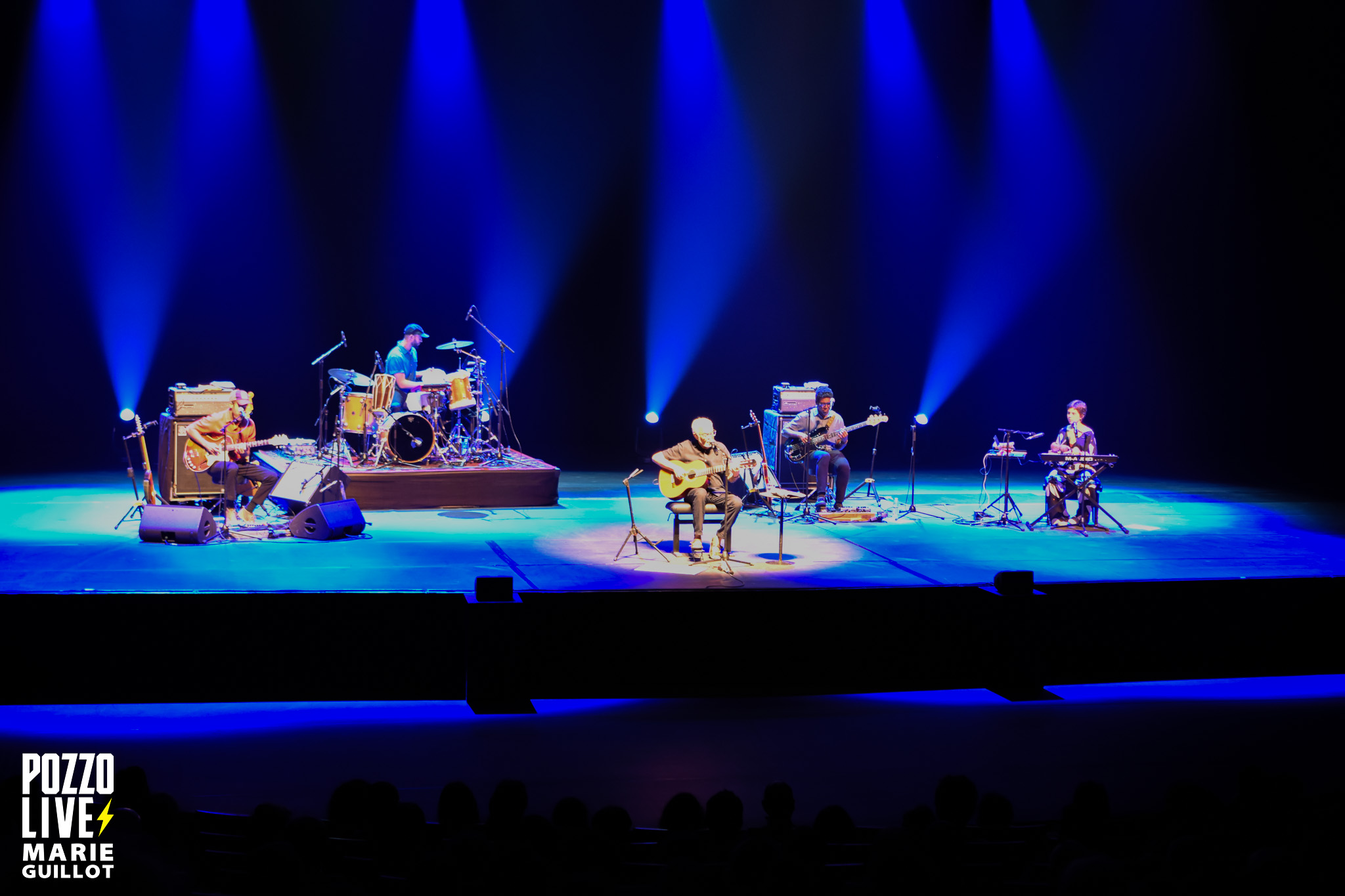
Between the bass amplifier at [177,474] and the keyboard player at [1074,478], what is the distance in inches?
259

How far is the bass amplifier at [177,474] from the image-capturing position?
30.7ft

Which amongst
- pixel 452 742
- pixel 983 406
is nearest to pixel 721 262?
pixel 983 406

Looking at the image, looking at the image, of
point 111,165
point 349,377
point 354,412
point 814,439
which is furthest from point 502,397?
point 111,165

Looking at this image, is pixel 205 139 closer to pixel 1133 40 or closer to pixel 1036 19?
pixel 1036 19

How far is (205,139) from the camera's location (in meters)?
11.3

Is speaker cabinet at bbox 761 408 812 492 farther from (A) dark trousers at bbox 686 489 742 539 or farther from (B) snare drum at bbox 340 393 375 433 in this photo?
(B) snare drum at bbox 340 393 375 433

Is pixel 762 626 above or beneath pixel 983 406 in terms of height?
beneath

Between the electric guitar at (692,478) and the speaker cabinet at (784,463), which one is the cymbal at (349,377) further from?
the electric guitar at (692,478)

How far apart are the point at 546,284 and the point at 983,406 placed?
205 inches

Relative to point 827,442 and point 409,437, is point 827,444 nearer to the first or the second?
point 827,442

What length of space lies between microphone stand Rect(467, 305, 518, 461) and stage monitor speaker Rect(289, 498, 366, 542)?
8.41 feet

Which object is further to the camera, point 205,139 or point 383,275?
point 383,275

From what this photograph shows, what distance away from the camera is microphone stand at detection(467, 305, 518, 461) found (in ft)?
35.4

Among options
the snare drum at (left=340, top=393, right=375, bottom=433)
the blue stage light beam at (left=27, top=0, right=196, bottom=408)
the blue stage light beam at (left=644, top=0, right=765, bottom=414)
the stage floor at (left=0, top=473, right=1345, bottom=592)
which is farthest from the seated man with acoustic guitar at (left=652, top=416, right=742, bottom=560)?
the blue stage light beam at (left=27, top=0, right=196, bottom=408)
